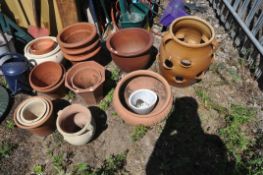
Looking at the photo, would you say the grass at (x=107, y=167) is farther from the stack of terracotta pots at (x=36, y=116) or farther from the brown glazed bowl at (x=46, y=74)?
the brown glazed bowl at (x=46, y=74)

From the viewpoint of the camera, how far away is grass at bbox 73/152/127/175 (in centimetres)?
314

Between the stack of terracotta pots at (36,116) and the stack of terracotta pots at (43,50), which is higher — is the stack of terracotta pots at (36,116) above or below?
below

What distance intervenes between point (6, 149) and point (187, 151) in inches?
93.3

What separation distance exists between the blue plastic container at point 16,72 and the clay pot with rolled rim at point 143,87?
1.41m

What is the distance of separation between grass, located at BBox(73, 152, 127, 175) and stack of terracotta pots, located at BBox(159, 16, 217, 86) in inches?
52.6

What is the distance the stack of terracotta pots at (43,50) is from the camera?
154 inches

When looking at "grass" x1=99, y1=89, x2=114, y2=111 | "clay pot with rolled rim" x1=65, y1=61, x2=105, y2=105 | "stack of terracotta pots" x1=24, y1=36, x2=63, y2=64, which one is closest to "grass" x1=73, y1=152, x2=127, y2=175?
"grass" x1=99, y1=89, x2=114, y2=111

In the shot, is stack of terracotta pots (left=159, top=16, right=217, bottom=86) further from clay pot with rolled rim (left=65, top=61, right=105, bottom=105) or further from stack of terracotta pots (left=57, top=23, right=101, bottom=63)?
stack of terracotta pots (left=57, top=23, right=101, bottom=63)

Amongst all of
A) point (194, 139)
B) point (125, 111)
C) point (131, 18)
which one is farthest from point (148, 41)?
point (194, 139)

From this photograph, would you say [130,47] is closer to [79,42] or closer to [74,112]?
[79,42]

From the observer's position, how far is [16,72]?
12.1ft

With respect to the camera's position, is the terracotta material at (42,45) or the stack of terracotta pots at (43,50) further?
the terracotta material at (42,45)

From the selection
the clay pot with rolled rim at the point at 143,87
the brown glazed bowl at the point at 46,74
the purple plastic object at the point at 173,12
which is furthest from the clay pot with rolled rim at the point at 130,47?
the brown glazed bowl at the point at 46,74

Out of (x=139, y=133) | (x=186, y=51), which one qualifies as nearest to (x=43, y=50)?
(x=139, y=133)
